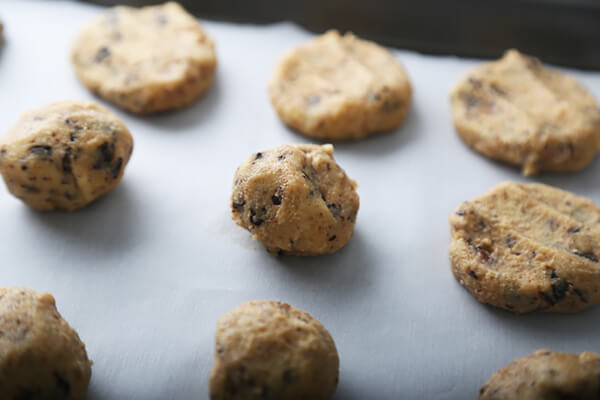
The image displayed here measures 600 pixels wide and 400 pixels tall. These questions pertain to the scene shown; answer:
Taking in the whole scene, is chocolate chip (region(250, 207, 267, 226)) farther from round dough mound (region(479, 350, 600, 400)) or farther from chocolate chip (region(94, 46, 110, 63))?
chocolate chip (region(94, 46, 110, 63))

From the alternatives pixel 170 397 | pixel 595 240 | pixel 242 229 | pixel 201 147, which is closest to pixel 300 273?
pixel 242 229

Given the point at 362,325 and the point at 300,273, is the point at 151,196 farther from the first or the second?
the point at 362,325

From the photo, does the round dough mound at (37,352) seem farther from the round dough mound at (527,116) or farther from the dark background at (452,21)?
the dark background at (452,21)

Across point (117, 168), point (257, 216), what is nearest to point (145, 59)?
point (117, 168)

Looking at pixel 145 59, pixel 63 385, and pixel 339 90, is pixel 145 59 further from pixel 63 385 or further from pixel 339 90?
pixel 63 385

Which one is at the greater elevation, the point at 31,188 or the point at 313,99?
the point at 313,99
